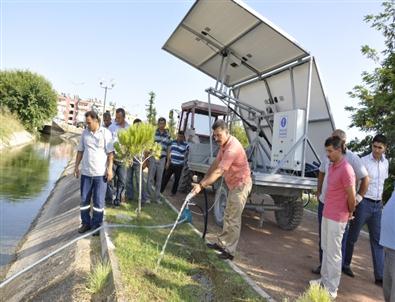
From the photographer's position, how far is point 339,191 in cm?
414

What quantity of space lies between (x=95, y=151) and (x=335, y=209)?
3661 mm

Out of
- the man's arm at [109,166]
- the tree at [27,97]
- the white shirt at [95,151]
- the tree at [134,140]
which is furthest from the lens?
the tree at [27,97]

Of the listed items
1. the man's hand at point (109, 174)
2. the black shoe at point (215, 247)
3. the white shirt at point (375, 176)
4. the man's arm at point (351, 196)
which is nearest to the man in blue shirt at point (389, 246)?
the man's arm at point (351, 196)

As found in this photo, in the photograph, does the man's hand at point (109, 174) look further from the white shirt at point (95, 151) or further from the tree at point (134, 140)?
the tree at point (134, 140)

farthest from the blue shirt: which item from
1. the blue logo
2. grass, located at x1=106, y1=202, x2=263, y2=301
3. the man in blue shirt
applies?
the blue logo

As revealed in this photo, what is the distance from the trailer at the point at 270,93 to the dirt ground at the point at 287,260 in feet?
1.68

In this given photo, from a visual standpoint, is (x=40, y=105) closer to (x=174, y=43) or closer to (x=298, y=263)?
(x=174, y=43)

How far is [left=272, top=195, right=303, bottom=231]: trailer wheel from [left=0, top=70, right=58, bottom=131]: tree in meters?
38.8

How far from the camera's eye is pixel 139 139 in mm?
6398

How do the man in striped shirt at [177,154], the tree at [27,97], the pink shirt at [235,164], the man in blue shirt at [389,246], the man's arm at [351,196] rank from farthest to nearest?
the tree at [27,97] → the man in striped shirt at [177,154] → the pink shirt at [235,164] → the man's arm at [351,196] → the man in blue shirt at [389,246]

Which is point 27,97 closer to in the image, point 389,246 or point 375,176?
point 375,176

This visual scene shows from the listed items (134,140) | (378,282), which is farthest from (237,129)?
(378,282)

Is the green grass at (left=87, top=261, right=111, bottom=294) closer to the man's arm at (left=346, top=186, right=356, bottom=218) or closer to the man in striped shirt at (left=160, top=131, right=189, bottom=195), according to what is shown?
the man's arm at (left=346, top=186, right=356, bottom=218)

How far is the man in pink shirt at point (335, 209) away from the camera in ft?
13.4
